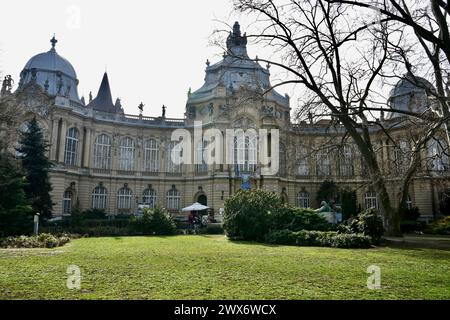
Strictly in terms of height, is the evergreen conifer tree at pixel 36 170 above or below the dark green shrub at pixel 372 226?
above

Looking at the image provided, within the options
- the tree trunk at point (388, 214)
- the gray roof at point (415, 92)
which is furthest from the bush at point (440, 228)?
the tree trunk at point (388, 214)

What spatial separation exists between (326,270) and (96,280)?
5.99 meters

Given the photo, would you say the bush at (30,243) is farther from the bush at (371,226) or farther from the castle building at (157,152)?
the castle building at (157,152)

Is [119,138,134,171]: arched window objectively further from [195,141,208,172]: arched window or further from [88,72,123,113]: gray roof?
[88,72,123,113]: gray roof

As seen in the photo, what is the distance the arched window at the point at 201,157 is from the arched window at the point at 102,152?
36.8 ft

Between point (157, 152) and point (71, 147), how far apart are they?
10.7 m

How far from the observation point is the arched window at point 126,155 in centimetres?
4403

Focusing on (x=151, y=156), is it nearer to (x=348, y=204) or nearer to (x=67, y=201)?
(x=67, y=201)

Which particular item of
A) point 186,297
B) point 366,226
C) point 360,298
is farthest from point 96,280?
point 366,226

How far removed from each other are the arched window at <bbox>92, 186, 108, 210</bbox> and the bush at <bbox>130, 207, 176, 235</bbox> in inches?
701

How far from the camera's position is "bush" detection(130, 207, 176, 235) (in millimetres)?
25703

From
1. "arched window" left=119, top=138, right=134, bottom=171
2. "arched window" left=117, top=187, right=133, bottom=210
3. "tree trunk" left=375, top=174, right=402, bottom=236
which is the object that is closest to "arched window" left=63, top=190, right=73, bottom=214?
"arched window" left=117, top=187, right=133, bottom=210

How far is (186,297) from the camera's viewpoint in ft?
20.3
